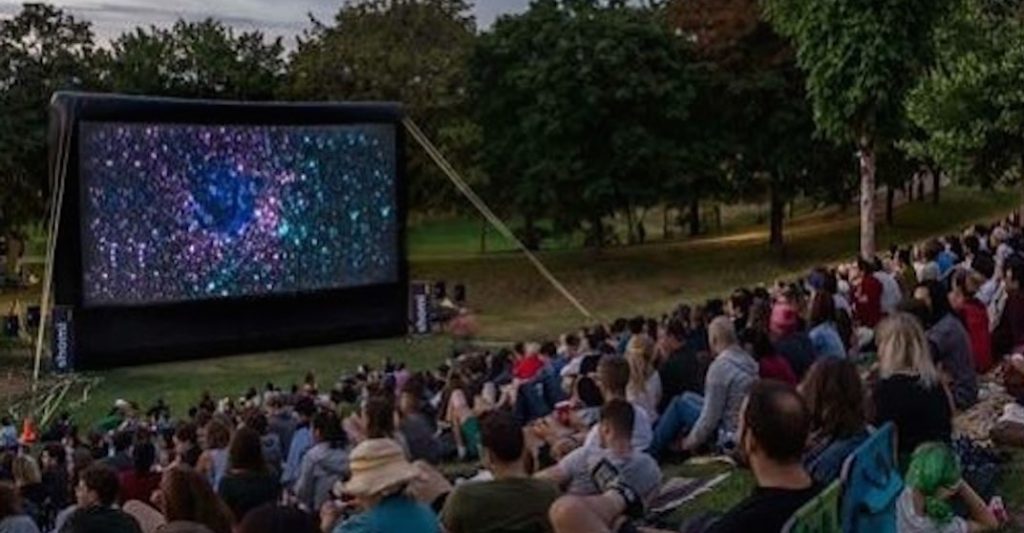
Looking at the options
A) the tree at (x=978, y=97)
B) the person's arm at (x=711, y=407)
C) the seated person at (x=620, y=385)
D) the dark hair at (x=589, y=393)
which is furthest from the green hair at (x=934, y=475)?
the tree at (x=978, y=97)

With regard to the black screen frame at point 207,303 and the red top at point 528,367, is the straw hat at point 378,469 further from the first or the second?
the black screen frame at point 207,303

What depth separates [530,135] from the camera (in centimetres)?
4322

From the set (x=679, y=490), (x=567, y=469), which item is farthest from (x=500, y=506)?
(x=679, y=490)

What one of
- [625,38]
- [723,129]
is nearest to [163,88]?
[625,38]

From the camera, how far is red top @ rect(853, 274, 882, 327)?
16.5 m

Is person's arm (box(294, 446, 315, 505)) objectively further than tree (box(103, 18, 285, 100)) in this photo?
No

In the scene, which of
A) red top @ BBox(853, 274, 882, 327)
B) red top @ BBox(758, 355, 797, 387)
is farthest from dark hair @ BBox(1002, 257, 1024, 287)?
red top @ BBox(758, 355, 797, 387)

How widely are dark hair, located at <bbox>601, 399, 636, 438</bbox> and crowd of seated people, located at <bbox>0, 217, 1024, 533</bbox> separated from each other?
0.01 meters

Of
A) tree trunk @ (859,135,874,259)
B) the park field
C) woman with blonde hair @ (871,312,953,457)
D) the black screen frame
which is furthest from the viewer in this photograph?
tree trunk @ (859,135,874,259)

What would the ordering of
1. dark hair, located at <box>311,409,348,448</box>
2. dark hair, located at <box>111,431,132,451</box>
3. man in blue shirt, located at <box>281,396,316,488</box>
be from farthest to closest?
dark hair, located at <box>111,431,132,451</box>
man in blue shirt, located at <box>281,396,316,488</box>
dark hair, located at <box>311,409,348,448</box>

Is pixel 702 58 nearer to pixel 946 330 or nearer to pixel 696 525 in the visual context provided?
pixel 946 330

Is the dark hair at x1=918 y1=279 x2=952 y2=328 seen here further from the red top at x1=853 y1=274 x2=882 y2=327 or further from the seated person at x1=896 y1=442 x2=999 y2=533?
the seated person at x1=896 y1=442 x2=999 y2=533

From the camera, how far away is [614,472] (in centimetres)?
741

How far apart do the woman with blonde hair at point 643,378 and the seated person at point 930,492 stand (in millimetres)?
4387
